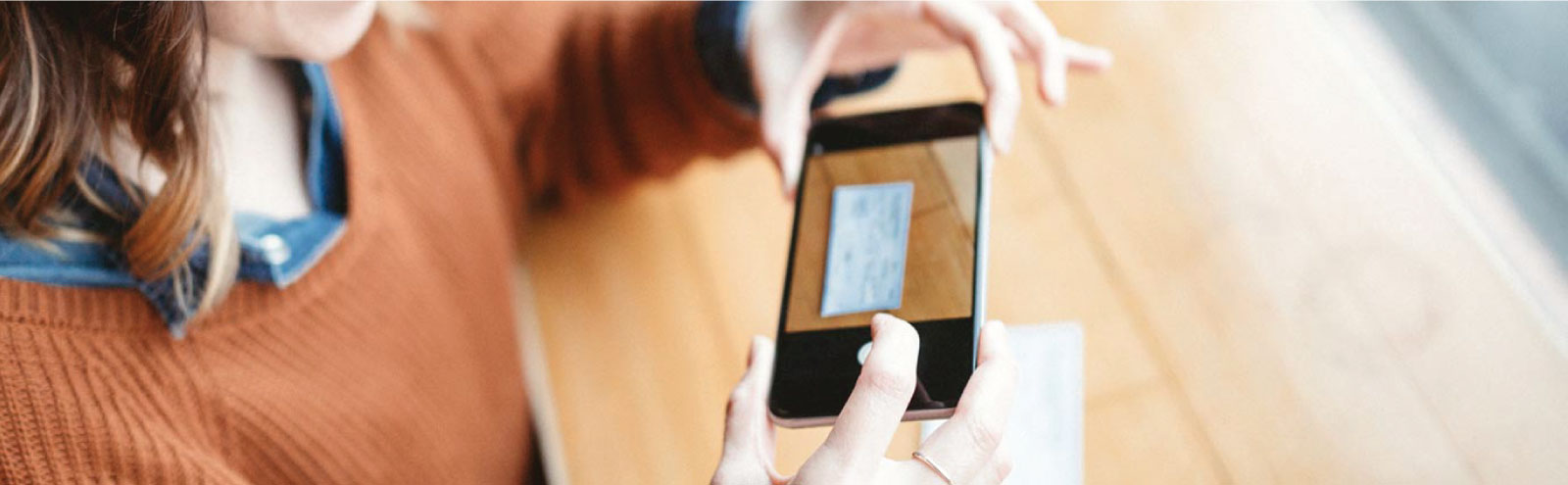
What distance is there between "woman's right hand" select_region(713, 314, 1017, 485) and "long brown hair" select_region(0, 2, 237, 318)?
230mm

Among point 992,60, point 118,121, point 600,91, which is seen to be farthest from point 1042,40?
point 118,121

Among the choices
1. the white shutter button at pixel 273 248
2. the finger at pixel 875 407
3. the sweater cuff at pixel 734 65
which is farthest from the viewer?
the sweater cuff at pixel 734 65

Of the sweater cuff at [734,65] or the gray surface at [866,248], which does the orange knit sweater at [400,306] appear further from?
the gray surface at [866,248]

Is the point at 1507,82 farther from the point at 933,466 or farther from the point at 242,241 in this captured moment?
the point at 242,241

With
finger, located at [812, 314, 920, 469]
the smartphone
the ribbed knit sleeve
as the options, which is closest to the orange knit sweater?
the ribbed knit sleeve

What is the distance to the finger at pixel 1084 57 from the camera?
0.52 meters

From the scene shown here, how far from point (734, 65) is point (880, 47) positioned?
3.1 inches

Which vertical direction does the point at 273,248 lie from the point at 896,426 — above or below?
above

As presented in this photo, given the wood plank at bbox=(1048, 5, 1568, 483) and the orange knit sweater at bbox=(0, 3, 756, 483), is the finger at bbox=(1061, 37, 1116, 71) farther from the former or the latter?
the orange knit sweater at bbox=(0, 3, 756, 483)

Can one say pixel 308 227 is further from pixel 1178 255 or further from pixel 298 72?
pixel 1178 255

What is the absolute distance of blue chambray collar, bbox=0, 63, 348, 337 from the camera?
41 centimetres

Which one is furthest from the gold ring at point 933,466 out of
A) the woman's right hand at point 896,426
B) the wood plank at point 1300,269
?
the wood plank at point 1300,269

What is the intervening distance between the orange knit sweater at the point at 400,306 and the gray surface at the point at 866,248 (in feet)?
0.51

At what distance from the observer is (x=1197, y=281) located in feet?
1.53
